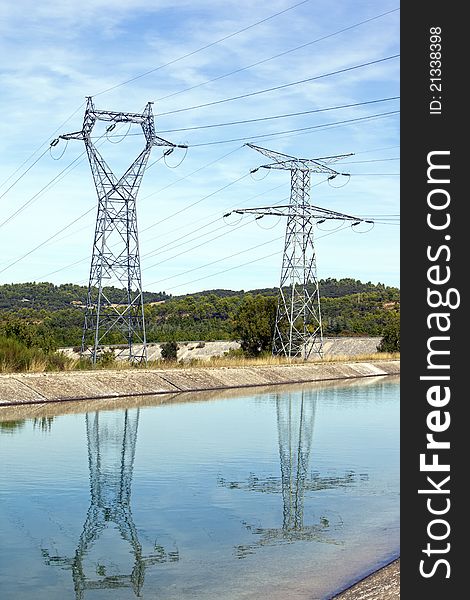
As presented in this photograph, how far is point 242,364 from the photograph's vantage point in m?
46.9

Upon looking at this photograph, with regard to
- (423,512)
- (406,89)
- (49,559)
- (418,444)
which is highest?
(406,89)

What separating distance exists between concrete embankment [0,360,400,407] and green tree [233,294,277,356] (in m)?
7.56

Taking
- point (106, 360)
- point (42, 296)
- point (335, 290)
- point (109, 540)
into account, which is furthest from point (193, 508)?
point (335, 290)

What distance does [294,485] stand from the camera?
1591 centimetres

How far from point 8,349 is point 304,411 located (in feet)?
44.7

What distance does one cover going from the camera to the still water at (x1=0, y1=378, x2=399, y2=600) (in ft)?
33.5

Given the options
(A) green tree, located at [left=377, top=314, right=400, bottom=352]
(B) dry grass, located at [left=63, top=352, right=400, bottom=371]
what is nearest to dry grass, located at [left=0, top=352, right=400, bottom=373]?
(B) dry grass, located at [left=63, top=352, right=400, bottom=371]

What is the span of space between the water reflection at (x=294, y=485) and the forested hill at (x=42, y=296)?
85.6 m

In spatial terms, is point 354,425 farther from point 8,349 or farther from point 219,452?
point 8,349

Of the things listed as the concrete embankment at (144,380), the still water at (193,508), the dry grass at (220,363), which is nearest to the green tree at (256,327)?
the dry grass at (220,363)

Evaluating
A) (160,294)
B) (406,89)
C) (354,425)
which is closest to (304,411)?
(354,425)

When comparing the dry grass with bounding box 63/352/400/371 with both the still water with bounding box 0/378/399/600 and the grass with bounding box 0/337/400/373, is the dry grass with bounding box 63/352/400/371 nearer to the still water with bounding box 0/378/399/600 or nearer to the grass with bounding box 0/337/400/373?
the grass with bounding box 0/337/400/373

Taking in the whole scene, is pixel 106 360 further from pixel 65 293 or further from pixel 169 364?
pixel 65 293

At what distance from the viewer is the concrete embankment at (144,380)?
32094 millimetres
